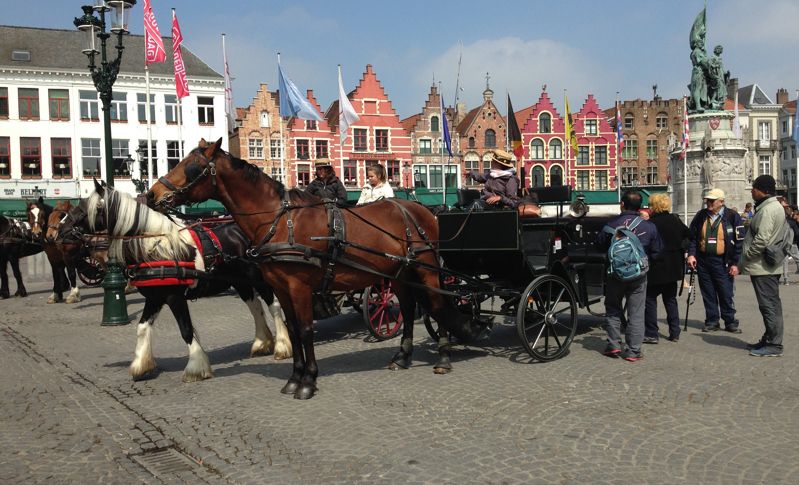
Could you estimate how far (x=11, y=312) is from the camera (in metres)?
12.2

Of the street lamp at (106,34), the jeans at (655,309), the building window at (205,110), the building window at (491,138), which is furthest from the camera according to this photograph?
the building window at (491,138)

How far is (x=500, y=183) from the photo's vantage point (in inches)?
279

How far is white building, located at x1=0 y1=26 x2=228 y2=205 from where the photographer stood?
39.1 metres

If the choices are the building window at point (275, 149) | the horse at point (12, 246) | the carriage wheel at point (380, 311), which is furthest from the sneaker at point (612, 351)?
the building window at point (275, 149)

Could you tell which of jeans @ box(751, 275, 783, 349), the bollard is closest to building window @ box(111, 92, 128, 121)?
the bollard

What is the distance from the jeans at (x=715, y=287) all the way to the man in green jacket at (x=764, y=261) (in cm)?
146

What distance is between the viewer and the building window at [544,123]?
5578 cm

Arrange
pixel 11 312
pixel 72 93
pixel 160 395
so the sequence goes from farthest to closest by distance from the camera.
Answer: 1. pixel 72 93
2. pixel 11 312
3. pixel 160 395

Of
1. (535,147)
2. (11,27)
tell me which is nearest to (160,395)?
(11,27)

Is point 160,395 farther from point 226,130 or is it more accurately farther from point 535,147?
point 535,147

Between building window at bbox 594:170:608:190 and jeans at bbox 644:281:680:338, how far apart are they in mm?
50696

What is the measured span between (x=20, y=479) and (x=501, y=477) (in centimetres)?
295

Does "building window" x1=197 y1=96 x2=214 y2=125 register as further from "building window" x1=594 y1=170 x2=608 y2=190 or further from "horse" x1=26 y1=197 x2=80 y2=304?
"building window" x1=594 y1=170 x2=608 y2=190

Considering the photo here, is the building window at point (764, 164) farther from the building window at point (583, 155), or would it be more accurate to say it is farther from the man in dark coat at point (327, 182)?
the man in dark coat at point (327, 182)
